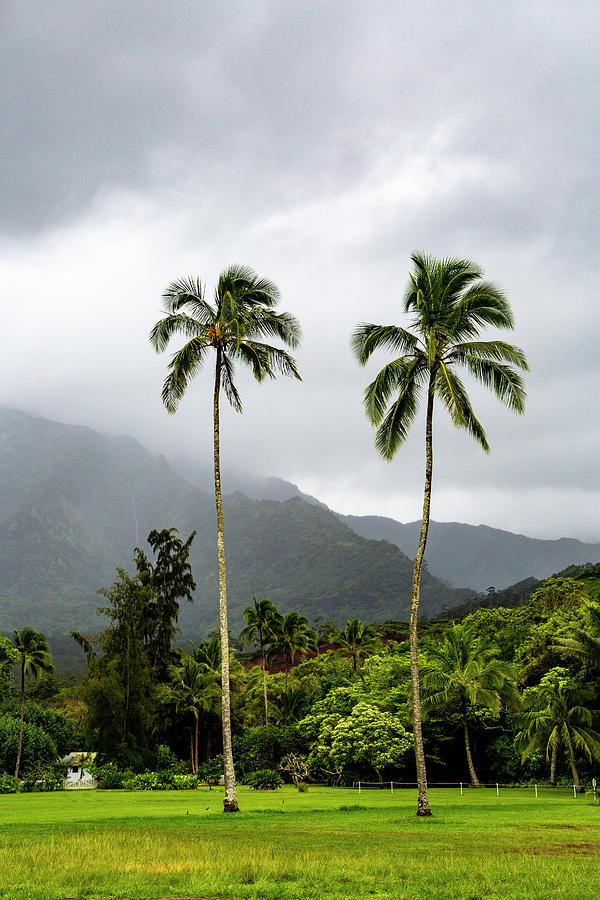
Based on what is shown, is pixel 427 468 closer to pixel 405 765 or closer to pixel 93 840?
pixel 93 840

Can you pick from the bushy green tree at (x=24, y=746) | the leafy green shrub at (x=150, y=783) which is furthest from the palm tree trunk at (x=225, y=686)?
the bushy green tree at (x=24, y=746)

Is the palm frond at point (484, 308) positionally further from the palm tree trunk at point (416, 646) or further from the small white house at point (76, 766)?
the small white house at point (76, 766)

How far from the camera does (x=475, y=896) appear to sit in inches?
332

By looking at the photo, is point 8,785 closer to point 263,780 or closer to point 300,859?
point 263,780

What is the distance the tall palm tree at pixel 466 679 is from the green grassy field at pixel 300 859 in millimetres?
25164

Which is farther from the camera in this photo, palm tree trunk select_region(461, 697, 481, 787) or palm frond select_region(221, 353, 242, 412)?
palm tree trunk select_region(461, 697, 481, 787)

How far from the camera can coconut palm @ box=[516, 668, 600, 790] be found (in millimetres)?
38562

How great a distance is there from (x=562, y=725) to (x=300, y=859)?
107ft

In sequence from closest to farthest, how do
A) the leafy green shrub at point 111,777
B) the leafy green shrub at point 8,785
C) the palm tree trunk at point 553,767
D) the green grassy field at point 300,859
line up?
1. the green grassy field at point 300,859
2. the palm tree trunk at point 553,767
3. the leafy green shrub at point 8,785
4. the leafy green shrub at point 111,777

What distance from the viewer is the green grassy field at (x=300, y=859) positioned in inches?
345

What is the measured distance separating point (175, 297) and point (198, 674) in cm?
4194

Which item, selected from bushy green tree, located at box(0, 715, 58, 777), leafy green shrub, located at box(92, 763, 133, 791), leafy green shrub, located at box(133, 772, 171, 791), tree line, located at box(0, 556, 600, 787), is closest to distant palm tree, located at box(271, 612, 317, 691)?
tree line, located at box(0, 556, 600, 787)

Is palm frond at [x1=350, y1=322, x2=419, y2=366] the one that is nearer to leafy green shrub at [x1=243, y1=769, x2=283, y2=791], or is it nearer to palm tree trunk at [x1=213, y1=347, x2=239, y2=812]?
palm tree trunk at [x1=213, y1=347, x2=239, y2=812]

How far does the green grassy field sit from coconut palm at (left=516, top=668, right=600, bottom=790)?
19.7 metres
